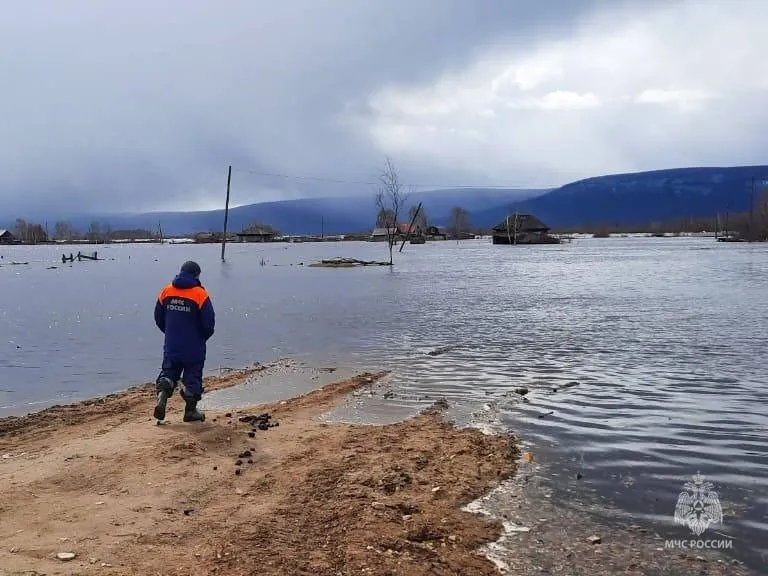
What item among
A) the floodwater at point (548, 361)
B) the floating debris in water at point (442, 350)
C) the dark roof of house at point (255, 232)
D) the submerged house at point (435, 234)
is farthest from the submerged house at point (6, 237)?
the floating debris in water at point (442, 350)

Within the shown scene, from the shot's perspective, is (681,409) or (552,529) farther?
(681,409)

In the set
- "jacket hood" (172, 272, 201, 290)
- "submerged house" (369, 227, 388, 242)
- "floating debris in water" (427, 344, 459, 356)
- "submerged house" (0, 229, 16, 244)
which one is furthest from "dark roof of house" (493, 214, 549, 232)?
"submerged house" (0, 229, 16, 244)

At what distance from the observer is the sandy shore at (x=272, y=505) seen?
426cm

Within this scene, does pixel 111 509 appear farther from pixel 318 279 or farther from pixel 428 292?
pixel 318 279

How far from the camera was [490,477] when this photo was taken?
20.0 feet

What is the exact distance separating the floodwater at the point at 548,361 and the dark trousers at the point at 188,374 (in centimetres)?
210

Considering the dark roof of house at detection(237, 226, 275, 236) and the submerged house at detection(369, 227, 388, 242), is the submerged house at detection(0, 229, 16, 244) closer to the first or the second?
the dark roof of house at detection(237, 226, 275, 236)

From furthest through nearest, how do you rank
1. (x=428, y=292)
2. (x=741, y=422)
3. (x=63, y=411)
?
(x=428, y=292), (x=63, y=411), (x=741, y=422)

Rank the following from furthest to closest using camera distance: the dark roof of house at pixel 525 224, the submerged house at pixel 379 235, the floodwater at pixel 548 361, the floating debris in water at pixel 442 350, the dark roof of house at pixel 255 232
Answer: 1. the dark roof of house at pixel 255 232
2. the submerged house at pixel 379 235
3. the dark roof of house at pixel 525 224
4. the floating debris in water at pixel 442 350
5. the floodwater at pixel 548 361

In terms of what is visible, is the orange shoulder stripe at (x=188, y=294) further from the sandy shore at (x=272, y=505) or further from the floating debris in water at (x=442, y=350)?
the floating debris in water at (x=442, y=350)

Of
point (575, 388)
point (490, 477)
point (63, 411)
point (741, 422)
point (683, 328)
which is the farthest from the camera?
point (683, 328)

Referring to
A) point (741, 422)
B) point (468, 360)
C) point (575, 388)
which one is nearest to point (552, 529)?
point (741, 422)

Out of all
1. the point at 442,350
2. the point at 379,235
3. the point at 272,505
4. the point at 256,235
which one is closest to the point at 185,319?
the point at 272,505

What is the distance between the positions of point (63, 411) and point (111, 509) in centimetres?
489
